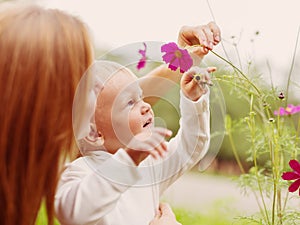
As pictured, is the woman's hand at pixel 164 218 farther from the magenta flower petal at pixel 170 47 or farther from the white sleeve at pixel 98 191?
the magenta flower petal at pixel 170 47

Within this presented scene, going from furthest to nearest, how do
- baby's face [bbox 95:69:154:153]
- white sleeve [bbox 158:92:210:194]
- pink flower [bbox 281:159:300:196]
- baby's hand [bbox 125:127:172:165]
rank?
pink flower [bbox 281:159:300:196] < white sleeve [bbox 158:92:210:194] < baby's face [bbox 95:69:154:153] < baby's hand [bbox 125:127:172:165]

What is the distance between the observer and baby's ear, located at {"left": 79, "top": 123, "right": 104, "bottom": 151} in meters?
1.27

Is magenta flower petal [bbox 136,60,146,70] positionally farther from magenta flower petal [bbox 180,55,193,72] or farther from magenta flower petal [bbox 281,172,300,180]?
magenta flower petal [bbox 281,172,300,180]

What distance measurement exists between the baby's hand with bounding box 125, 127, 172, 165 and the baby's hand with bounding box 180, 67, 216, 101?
21 cm

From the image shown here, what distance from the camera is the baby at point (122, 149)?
1.13 m

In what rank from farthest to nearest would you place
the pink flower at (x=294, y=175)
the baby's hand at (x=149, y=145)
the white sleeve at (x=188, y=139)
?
1. the pink flower at (x=294, y=175)
2. the white sleeve at (x=188, y=139)
3. the baby's hand at (x=149, y=145)

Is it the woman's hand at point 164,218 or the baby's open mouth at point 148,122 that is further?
the woman's hand at point 164,218

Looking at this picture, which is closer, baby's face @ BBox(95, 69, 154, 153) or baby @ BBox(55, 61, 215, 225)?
baby @ BBox(55, 61, 215, 225)

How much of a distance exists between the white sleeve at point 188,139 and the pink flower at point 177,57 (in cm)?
6

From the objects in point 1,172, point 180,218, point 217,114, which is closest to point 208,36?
point 217,114

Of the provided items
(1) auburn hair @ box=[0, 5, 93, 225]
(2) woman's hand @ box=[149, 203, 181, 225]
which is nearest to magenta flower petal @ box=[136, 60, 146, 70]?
(1) auburn hair @ box=[0, 5, 93, 225]

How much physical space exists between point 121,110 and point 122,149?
Answer: 128 millimetres

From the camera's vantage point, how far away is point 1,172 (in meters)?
1.17

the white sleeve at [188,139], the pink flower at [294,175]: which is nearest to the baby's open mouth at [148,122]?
the white sleeve at [188,139]
